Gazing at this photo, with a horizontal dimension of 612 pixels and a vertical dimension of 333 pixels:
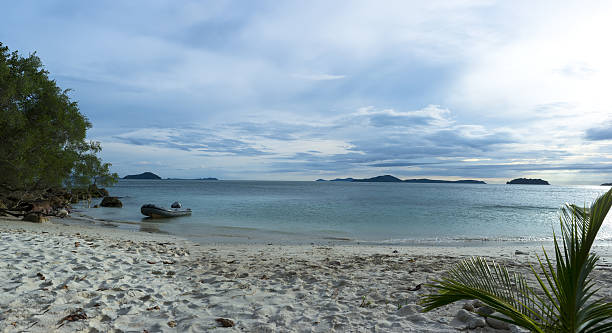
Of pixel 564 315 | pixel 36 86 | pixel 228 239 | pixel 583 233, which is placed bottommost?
pixel 228 239

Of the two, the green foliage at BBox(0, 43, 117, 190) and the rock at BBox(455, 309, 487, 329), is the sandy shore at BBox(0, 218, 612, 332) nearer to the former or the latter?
the rock at BBox(455, 309, 487, 329)

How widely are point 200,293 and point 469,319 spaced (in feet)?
13.0

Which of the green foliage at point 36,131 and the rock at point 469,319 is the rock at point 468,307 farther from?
the green foliage at point 36,131

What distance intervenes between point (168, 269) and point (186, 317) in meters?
2.86

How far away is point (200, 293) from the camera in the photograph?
17.6 feet

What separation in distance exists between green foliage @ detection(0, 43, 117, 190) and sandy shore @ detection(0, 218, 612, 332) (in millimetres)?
7671

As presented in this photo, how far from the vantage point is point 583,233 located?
2316mm

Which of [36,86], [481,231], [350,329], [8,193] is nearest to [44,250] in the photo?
[350,329]

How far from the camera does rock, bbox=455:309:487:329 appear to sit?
398cm

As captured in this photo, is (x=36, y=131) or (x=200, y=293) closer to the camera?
(x=200, y=293)

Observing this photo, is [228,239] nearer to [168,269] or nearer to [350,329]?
[168,269]

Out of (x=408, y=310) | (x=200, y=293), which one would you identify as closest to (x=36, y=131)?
(x=200, y=293)

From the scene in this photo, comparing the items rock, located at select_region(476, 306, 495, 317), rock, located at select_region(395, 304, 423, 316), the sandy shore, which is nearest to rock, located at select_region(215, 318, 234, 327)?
the sandy shore

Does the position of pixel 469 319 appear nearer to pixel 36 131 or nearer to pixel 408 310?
pixel 408 310
